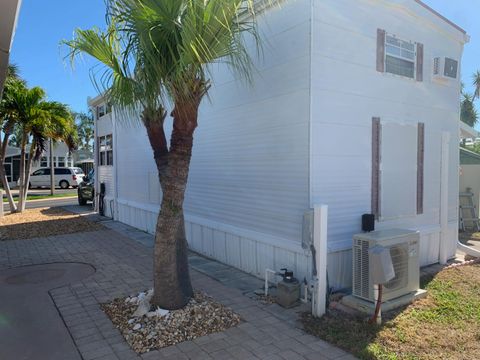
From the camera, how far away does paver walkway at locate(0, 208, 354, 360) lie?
135 inches

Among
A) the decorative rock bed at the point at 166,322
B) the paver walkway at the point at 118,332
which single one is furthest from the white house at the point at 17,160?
the decorative rock bed at the point at 166,322

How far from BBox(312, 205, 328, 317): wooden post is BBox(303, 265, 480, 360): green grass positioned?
0.14 metres

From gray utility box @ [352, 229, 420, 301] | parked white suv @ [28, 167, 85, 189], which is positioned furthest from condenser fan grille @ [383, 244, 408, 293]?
parked white suv @ [28, 167, 85, 189]

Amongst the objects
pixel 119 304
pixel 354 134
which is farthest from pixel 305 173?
pixel 119 304

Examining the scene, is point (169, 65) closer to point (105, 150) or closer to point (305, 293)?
point (305, 293)

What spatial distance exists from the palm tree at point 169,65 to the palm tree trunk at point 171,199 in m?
0.01

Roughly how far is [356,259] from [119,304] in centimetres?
307

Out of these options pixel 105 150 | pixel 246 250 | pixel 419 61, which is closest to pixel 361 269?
pixel 246 250

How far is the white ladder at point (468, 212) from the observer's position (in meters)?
9.80

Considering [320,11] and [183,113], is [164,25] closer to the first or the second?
[183,113]

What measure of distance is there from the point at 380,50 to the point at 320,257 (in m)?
3.33

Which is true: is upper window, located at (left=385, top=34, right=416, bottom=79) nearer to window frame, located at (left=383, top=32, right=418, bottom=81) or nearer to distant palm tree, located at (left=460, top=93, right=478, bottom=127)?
window frame, located at (left=383, top=32, right=418, bottom=81)

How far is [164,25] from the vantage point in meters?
3.44

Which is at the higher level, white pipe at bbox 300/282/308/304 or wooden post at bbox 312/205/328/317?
wooden post at bbox 312/205/328/317
